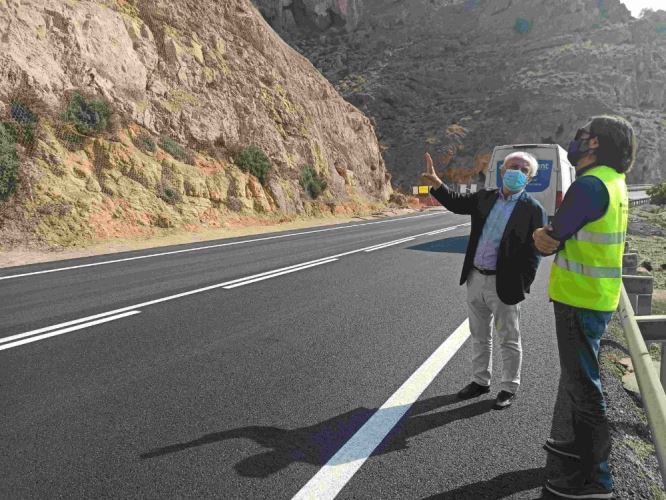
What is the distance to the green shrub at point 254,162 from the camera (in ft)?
80.6

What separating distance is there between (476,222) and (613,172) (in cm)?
151

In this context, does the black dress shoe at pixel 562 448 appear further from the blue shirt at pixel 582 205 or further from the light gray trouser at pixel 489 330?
the blue shirt at pixel 582 205

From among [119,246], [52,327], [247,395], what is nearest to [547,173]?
[247,395]

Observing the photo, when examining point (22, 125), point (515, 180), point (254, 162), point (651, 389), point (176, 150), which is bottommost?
point (651, 389)

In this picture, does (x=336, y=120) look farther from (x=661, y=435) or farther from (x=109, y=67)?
(x=661, y=435)

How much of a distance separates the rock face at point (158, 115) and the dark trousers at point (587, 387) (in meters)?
A: 14.7

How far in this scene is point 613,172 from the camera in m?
2.73

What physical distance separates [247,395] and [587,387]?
2.37m

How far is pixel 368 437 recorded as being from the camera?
Result: 10.6ft

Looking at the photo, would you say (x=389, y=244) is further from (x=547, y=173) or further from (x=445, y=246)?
(x=547, y=173)

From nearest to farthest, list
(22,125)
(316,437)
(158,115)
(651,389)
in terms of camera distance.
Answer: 1. (651,389)
2. (316,437)
3. (22,125)
4. (158,115)

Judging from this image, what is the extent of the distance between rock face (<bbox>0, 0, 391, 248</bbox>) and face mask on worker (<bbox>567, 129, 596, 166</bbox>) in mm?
14702

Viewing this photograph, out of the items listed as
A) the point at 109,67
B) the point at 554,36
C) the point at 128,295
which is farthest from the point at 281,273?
the point at 554,36

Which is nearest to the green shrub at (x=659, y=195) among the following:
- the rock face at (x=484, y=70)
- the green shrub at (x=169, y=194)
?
the rock face at (x=484, y=70)
